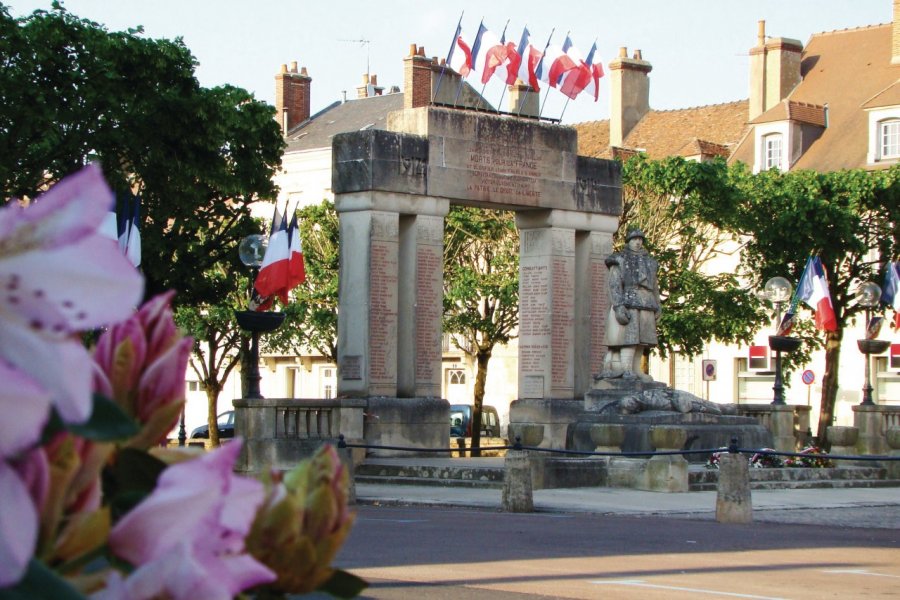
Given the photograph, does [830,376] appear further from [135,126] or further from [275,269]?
[275,269]

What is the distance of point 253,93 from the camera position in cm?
4112

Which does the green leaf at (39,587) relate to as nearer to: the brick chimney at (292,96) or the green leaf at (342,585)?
the green leaf at (342,585)

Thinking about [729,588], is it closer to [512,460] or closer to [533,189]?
[512,460]

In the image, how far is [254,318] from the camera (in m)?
25.9

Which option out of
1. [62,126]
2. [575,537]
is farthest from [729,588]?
[62,126]

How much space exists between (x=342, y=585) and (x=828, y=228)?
5095 centimetres

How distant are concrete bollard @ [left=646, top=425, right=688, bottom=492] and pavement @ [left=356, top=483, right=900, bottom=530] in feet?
1.07

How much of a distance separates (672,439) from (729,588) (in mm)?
13898

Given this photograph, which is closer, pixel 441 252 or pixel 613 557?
pixel 613 557

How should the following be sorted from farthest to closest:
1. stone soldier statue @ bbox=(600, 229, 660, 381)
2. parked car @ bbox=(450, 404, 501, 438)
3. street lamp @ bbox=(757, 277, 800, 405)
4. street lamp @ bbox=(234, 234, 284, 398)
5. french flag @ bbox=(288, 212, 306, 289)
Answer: parked car @ bbox=(450, 404, 501, 438)
street lamp @ bbox=(757, 277, 800, 405)
stone soldier statue @ bbox=(600, 229, 660, 381)
french flag @ bbox=(288, 212, 306, 289)
street lamp @ bbox=(234, 234, 284, 398)

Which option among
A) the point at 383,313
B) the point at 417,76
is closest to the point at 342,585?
the point at 383,313

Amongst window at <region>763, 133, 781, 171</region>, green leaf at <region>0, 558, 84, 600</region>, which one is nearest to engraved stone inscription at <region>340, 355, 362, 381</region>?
green leaf at <region>0, 558, 84, 600</region>

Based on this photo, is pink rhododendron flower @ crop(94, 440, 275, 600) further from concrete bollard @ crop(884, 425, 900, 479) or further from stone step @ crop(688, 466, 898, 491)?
concrete bollard @ crop(884, 425, 900, 479)

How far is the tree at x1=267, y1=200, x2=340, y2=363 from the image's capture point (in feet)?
185
